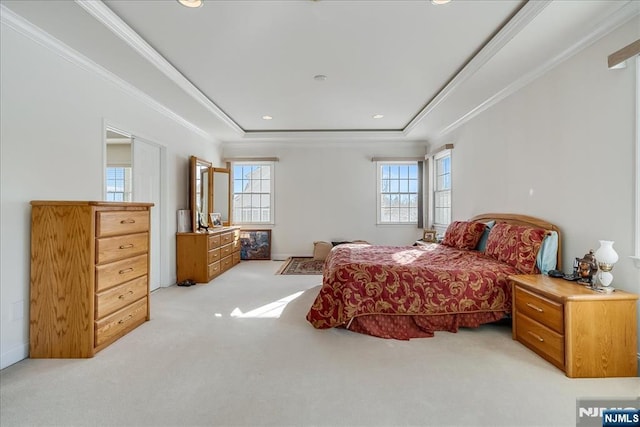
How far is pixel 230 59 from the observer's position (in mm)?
3168

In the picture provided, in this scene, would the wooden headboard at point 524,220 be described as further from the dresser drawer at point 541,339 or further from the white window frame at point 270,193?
the white window frame at point 270,193

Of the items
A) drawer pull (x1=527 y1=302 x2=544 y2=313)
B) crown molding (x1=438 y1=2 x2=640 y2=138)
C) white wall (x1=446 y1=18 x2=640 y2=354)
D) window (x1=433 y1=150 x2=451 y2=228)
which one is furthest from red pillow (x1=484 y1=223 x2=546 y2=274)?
window (x1=433 y1=150 x2=451 y2=228)

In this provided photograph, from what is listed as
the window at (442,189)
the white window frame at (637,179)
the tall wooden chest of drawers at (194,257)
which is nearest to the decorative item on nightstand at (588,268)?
the white window frame at (637,179)

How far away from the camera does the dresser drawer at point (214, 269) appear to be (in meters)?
4.93

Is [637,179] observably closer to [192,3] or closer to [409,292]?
[409,292]

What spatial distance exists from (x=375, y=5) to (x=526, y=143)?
2.30 meters

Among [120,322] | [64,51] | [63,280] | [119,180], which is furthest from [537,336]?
[119,180]

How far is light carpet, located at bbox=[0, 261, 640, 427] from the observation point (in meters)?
1.73

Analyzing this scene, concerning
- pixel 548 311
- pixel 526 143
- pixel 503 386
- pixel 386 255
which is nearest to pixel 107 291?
pixel 386 255

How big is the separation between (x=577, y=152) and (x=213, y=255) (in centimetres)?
484

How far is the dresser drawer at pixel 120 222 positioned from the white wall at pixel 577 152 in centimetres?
404

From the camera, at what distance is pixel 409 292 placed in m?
2.84

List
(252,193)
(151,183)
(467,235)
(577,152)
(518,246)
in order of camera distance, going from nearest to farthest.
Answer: (577,152) < (518,246) < (467,235) < (151,183) < (252,193)

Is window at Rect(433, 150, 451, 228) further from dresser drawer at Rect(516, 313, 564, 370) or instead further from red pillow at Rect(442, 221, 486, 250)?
dresser drawer at Rect(516, 313, 564, 370)
